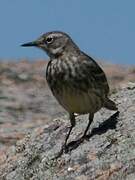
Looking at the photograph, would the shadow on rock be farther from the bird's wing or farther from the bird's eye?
the bird's eye

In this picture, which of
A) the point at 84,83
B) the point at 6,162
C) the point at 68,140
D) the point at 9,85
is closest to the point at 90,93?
the point at 84,83

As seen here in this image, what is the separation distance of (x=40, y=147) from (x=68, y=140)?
41cm

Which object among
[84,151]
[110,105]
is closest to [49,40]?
[110,105]

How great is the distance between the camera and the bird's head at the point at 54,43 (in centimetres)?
1285

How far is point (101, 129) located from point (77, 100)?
79cm

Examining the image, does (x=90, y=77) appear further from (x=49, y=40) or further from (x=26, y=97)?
(x=26, y=97)

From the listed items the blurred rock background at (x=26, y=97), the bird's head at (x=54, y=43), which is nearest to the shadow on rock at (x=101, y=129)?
the bird's head at (x=54, y=43)

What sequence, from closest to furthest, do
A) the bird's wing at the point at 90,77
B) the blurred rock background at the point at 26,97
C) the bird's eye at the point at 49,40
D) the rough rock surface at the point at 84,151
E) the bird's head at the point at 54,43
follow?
1. the rough rock surface at the point at 84,151
2. the bird's wing at the point at 90,77
3. the bird's head at the point at 54,43
4. the bird's eye at the point at 49,40
5. the blurred rock background at the point at 26,97

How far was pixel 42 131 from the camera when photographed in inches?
538

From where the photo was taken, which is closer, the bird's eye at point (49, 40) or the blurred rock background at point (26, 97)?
the bird's eye at point (49, 40)

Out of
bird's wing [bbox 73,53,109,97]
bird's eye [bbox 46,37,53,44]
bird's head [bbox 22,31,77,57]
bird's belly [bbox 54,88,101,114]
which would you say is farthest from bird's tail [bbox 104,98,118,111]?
bird's eye [bbox 46,37,53,44]

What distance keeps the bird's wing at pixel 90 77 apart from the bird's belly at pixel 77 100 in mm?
122

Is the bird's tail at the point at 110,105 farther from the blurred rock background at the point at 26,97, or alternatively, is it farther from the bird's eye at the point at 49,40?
the blurred rock background at the point at 26,97

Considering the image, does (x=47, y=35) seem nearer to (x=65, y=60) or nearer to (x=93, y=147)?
(x=65, y=60)
